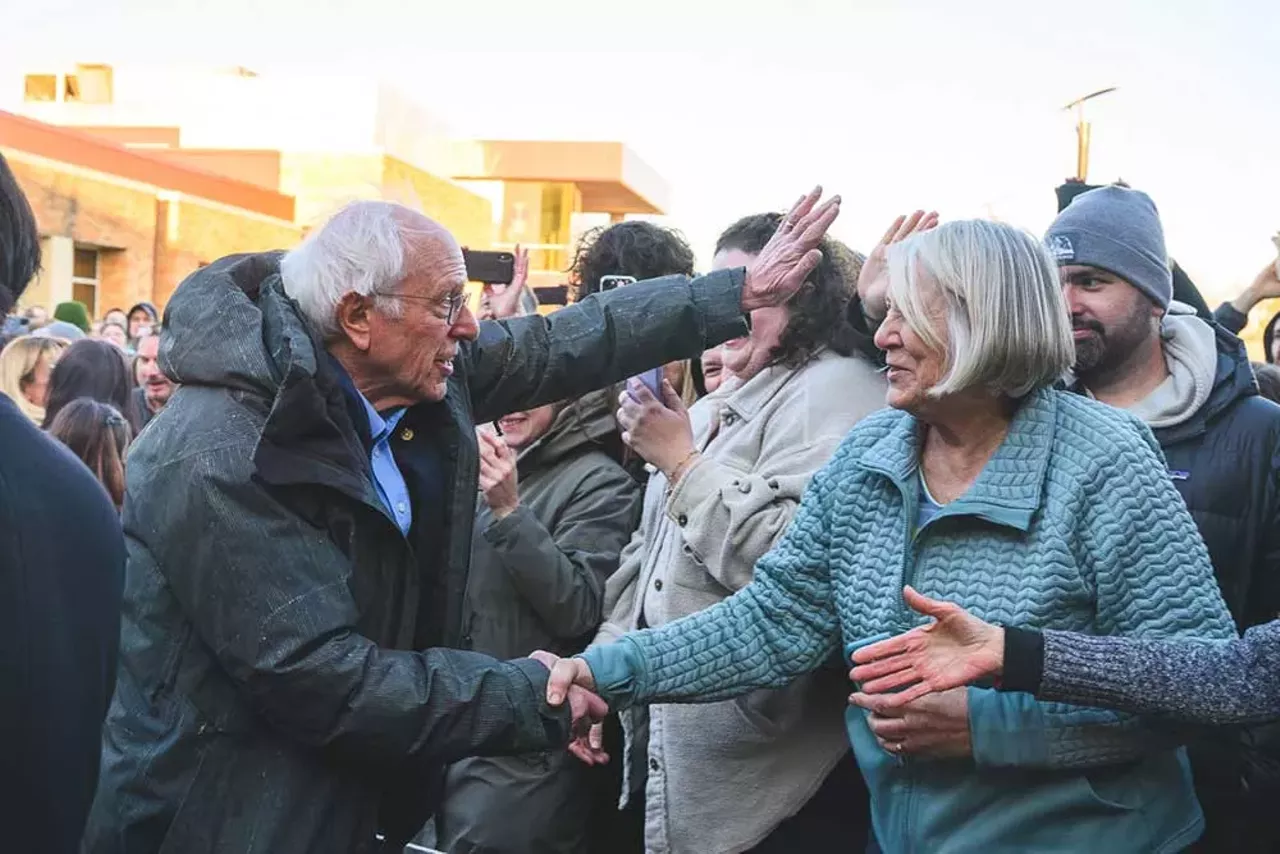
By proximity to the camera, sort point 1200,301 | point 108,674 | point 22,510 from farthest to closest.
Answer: point 1200,301
point 108,674
point 22,510

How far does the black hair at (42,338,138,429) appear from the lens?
5.94 meters

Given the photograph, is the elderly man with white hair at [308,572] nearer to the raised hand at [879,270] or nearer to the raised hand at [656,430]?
the raised hand at [656,430]

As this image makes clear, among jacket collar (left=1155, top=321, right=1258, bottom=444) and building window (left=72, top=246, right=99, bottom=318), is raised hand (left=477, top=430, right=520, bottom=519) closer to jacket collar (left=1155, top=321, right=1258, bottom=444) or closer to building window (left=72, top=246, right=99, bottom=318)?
jacket collar (left=1155, top=321, right=1258, bottom=444)

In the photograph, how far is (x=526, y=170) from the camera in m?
35.2

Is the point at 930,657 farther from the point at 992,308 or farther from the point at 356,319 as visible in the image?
the point at 356,319

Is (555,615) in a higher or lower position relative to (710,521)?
lower

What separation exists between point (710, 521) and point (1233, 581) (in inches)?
48.1

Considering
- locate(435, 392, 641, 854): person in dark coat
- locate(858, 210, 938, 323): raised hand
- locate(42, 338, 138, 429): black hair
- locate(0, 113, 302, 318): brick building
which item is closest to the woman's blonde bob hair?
locate(42, 338, 138, 429): black hair

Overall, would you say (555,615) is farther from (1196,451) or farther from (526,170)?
(526,170)

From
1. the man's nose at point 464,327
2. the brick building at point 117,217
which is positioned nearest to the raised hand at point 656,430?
the man's nose at point 464,327

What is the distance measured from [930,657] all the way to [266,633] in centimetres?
112

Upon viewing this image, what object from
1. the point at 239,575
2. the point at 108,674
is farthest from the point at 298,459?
the point at 108,674

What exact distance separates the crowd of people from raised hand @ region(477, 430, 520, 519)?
1.12 feet

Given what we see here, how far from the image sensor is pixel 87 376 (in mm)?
5941
